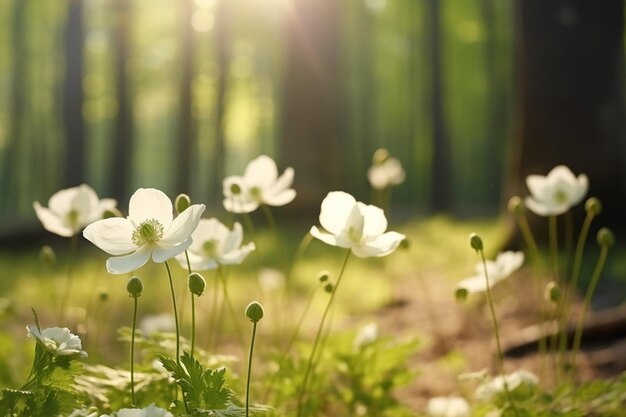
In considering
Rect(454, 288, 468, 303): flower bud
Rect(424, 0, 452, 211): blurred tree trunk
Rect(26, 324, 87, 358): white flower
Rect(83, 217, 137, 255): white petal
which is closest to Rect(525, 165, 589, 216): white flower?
Rect(454, 288, 468, 303): flower bud

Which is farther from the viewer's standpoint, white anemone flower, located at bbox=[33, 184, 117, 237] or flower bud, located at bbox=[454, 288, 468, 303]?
white anemone flower, located at bbox=[33, 184, 117, 237]

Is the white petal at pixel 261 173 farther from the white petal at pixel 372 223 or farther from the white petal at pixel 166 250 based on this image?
the white petal at pixel 166 250

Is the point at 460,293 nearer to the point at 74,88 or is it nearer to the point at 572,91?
the point at 572,91

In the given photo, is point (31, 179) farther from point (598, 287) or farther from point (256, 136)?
point (598, 287)

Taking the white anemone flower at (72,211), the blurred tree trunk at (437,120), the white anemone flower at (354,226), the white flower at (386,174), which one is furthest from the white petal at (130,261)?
the blurred tree trunk at (437,120)

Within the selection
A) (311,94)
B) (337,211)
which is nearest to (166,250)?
(337,211)

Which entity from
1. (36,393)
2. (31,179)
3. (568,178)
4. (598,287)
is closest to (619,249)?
(598,287)

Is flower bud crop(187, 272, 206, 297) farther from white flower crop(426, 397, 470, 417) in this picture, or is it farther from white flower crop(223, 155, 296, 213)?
white flower crop(426, 397, 470, 417)
